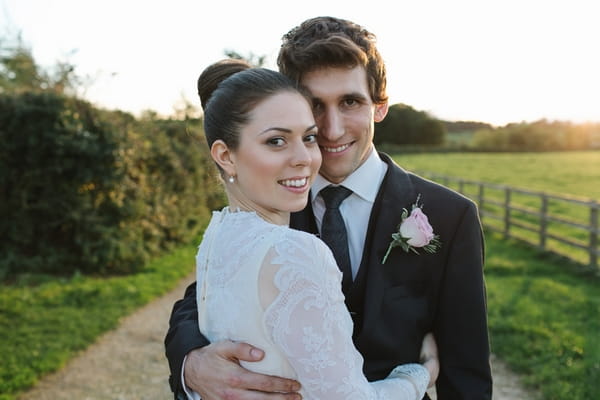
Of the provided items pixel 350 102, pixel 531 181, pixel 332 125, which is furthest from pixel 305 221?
pixel 531 181

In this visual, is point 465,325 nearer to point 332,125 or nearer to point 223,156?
point 332,125

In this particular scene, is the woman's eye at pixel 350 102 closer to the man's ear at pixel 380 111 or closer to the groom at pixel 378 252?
the groom at pixel 378 252

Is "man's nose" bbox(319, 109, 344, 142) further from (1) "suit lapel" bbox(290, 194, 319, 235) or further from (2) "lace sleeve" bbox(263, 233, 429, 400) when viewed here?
(2) "lace sleeve" bbox(263, 233, 429, 400)

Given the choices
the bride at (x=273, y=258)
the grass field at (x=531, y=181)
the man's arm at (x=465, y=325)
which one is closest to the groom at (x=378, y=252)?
the man's arm at (x=465, y=325)

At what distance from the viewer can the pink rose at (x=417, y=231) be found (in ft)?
7.01

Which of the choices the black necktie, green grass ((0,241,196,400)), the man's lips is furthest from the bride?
green grass ((0,241,196,400))

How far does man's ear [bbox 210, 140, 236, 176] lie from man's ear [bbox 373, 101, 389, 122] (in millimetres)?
936

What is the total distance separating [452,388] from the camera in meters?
2.27

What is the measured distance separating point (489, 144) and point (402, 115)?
6577 millimetres

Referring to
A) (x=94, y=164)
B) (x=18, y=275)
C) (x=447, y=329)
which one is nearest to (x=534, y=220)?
(x=94, y=164)

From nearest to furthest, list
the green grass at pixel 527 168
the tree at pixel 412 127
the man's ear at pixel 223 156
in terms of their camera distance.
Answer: the man's ear at pixel 223 156, the green grass at pixel 527 168, the tree at pixel 412 127

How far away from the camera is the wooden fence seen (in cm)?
975

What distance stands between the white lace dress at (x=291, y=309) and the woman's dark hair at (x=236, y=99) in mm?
380

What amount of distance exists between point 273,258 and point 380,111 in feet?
4.38
